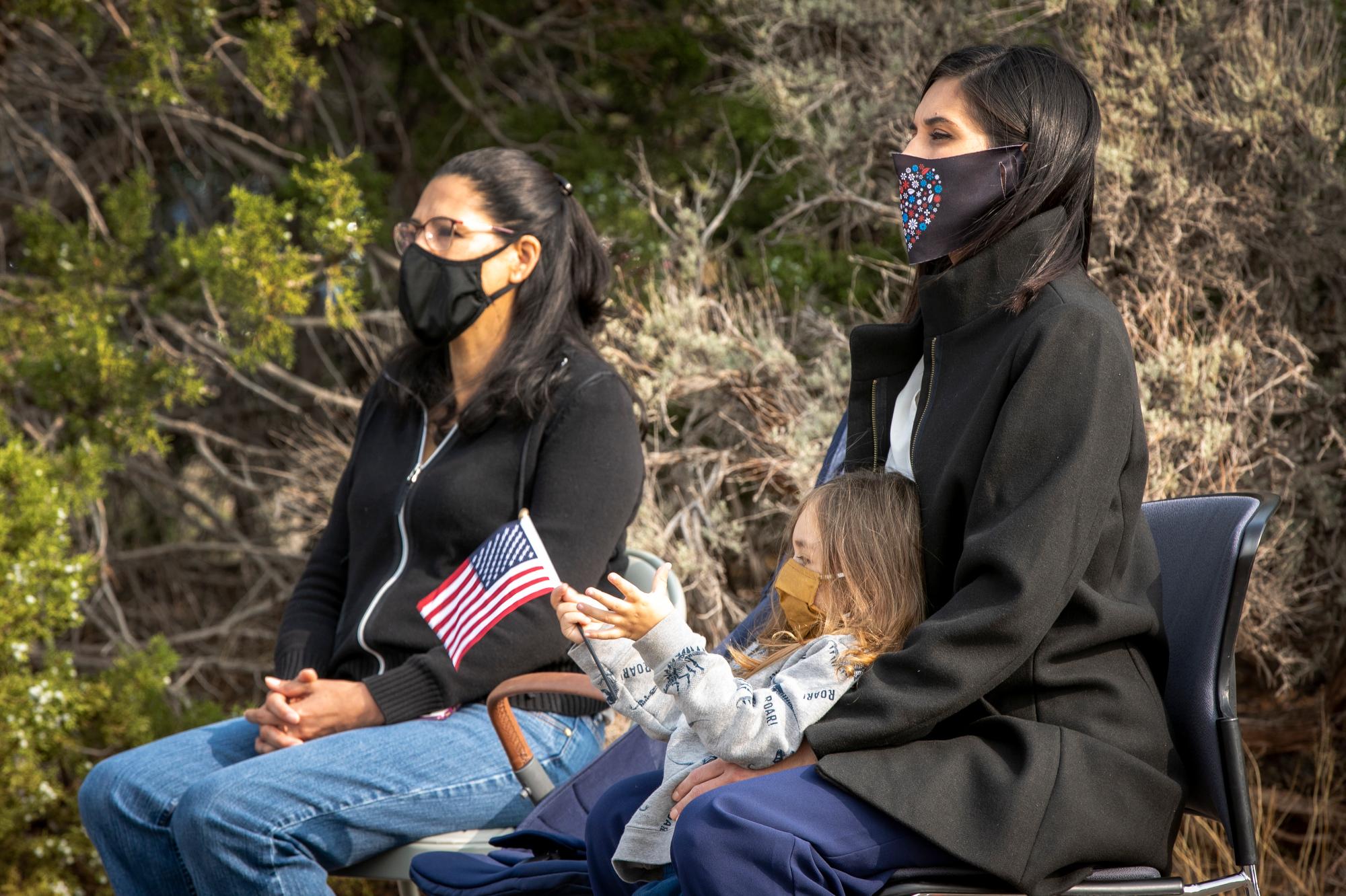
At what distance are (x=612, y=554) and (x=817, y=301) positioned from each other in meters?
2.05

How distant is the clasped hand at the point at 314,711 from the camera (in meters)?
2.65

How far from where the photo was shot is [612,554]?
2.88 meters

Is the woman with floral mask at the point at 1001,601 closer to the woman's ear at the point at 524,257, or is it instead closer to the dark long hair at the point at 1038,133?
the dark long hair at the point at 1038,133

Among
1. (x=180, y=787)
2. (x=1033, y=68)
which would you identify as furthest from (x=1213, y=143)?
(x=180, y=787)

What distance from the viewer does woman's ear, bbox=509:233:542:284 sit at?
10.1 ft

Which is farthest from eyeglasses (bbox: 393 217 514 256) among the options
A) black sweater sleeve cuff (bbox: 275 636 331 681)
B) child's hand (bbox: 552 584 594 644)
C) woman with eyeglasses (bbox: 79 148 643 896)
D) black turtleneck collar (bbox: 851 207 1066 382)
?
child's hand (bbox: 552 584 594 644)

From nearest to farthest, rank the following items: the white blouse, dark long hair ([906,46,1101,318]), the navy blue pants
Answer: the navy blue pants
dark long hair ([906,46,1101,318])
the white blouse

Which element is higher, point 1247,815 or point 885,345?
point 885,345

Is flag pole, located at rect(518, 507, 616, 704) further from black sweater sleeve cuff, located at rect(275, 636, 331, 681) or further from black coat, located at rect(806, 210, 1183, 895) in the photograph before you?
black sweater sleeve cuff, located at rect(275, 636, 331, 681)

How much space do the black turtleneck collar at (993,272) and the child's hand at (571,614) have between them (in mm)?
769

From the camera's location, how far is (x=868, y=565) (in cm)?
201

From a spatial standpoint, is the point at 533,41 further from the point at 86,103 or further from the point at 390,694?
the point at 390,694

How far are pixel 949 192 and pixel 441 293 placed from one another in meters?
1.31

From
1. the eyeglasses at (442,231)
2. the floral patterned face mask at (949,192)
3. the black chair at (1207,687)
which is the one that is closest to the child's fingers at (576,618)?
the black chair at (1207,687)
